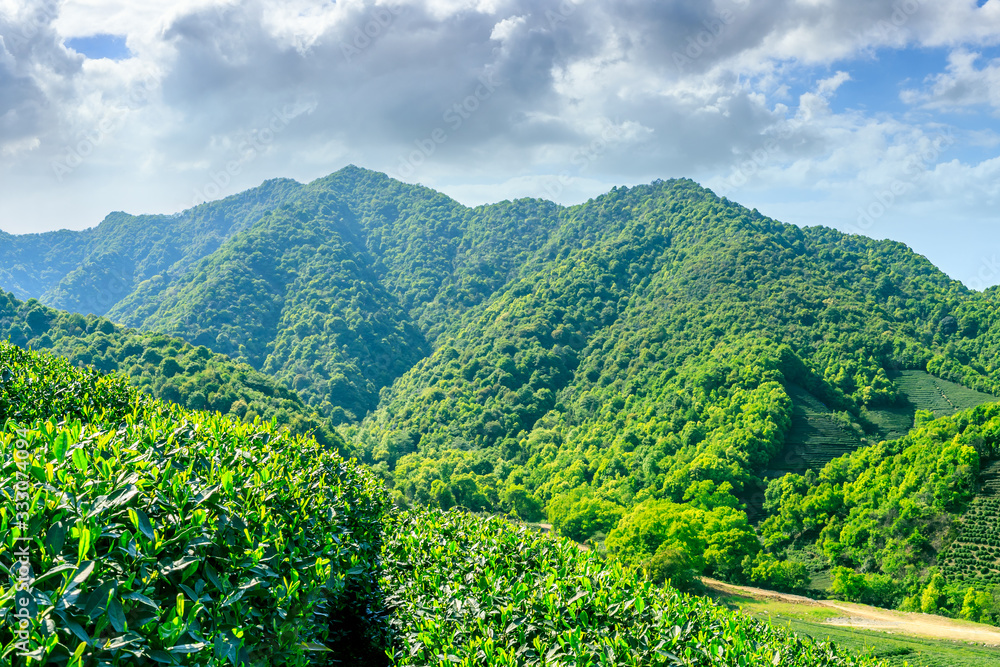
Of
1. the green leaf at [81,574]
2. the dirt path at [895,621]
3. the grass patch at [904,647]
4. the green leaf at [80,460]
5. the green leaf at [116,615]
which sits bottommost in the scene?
the dirt path at [895,621]

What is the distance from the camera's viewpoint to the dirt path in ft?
84.5

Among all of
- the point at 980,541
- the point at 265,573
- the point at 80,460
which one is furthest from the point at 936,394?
the point at 80,460

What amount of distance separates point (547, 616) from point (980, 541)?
154ft

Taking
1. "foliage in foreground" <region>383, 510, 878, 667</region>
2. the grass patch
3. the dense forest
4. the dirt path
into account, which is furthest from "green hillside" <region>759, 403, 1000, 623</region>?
"foliage in foreground" <region>383, 510, 878, 667</region>

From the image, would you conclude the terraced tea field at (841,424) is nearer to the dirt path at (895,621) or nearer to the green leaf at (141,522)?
the dirt path at (895,621)

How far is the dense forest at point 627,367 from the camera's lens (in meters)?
43.2

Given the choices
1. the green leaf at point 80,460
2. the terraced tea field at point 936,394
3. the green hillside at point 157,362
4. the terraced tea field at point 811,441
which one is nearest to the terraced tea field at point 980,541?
the terraced tea field at point 811,441

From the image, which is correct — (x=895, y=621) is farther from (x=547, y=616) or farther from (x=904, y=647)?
(x=547, y=616)

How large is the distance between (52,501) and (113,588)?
24.1 inches

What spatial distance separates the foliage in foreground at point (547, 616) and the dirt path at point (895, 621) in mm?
25880

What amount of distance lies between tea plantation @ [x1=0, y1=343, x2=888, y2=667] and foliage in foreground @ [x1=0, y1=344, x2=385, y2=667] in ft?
0.04

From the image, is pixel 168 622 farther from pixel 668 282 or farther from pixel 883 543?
pixel 668 282

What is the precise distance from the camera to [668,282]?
9725 centimetres

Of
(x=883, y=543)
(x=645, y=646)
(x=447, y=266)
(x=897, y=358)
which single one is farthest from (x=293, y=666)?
(x=447, y=266)
